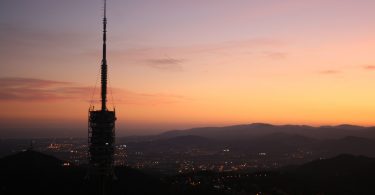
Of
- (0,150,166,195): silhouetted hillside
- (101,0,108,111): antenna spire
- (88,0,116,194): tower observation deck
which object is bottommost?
(0,150,166,195): silhouetted hillside

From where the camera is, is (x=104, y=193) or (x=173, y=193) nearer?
(x=104, y=193)

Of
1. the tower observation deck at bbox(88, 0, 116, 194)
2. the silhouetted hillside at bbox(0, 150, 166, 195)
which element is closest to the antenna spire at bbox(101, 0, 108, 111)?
the tower observation deck at bbox(88, 0, 116, 194)

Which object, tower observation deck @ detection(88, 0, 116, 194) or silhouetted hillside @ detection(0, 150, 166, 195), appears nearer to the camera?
tower observation deck @ detection(88, 0, 116, 194)

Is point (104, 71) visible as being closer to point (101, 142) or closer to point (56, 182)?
point (101, 142)

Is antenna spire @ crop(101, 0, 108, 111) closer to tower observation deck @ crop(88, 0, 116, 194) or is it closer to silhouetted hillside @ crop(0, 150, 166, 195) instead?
tower observation deck @ crop(88, 0, 116, 194)

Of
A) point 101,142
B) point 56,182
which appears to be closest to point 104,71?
point 101,142

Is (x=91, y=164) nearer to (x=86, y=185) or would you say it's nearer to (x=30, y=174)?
(x=86, y=185)

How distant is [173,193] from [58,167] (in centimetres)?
5344

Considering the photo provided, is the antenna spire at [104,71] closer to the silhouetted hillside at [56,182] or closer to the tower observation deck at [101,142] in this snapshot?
the tower observation deck at [101,142]

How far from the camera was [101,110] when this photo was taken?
499 ft

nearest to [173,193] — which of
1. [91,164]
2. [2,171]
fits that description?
[91,164]

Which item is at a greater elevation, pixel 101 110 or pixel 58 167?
pixel 101 110

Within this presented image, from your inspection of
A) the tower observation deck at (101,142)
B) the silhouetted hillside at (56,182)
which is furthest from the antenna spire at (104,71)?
the silhouetted hillside at (56,182)

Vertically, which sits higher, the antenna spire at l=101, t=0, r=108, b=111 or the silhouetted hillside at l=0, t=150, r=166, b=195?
the antenna spire at l=101, t=0, r=108, b=111
